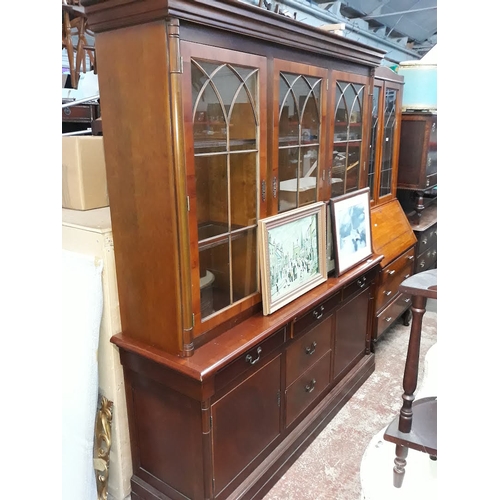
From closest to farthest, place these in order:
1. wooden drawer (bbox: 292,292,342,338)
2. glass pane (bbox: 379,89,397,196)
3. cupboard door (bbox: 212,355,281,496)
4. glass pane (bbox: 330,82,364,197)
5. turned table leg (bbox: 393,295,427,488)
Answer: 1. turned table leg (bbox: 393,295,427,488)
2. cupboard door (bbox: 212,355,281,496)
3. wooden drawer (bbox: 292,292,342,338)
4. glass pane (bbox: 330,82,364,197)
5. glass pane (bbox: 379,89,397,196)

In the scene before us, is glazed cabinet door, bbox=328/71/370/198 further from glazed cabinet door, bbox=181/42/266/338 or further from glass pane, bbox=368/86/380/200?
glazed cabinet door, bbox=181/42/266/338

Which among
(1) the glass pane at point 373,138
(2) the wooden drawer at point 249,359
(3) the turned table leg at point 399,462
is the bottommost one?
(3) the turned table leg at point 399,462

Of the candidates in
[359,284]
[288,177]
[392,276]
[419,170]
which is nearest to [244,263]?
[288,177]

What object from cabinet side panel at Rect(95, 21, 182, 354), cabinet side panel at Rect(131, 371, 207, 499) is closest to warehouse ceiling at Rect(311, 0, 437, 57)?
cabinet side panel at Rect(95, 21, 182, 354)

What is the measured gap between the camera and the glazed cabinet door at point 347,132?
2.08 m

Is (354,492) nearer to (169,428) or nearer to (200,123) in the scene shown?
(169,428)

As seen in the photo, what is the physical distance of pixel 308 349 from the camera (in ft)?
6.59

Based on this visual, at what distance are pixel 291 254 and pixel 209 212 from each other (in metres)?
0.47

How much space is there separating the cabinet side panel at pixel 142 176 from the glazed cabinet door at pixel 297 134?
52cm

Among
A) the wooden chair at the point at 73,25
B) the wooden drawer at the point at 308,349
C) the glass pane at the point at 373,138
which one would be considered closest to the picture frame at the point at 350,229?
the wooden drawer at the point at 308,349

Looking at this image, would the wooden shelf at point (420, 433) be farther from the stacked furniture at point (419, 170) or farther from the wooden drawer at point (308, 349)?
the stacked furniture at point (419, 170)

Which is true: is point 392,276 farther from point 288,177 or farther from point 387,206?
point 288,177

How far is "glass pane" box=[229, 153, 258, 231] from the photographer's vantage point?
1.57m

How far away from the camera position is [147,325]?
A: 4.98ft
